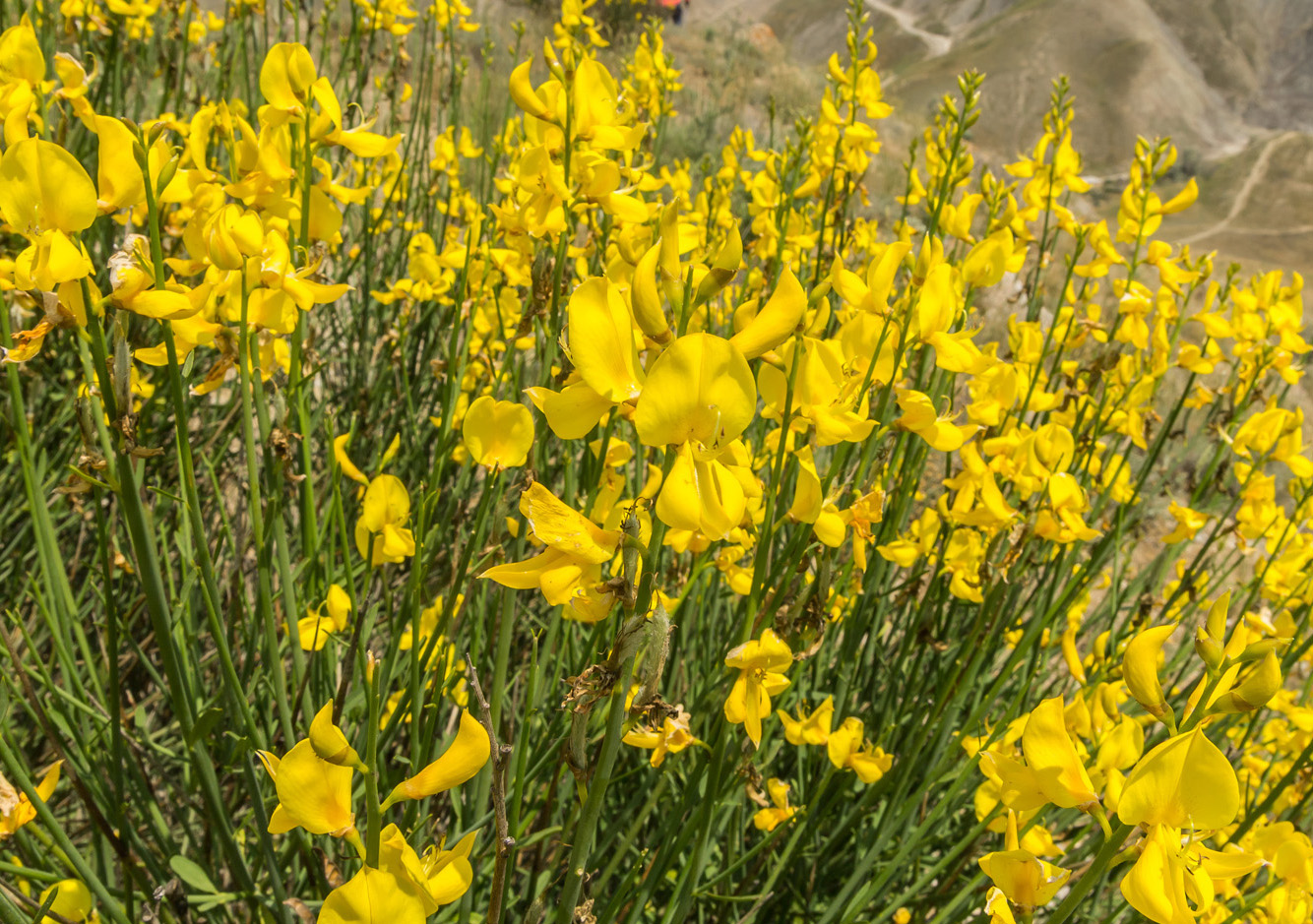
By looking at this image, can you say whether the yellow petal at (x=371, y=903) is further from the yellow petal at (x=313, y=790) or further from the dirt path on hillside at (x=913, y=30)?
the dirt path on hillside at (x=913, y=30)

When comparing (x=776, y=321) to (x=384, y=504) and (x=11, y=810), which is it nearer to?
(x=384, y=504)

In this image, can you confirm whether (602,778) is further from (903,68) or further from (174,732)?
(903,68)

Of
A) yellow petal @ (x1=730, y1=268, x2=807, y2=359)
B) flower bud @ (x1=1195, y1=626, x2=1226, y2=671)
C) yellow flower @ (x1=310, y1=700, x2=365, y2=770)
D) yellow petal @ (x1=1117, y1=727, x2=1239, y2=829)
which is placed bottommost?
yellow flower @ (x1=310, y1=700, x2=365, y2=770)

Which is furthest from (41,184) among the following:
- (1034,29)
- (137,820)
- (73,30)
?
(1034,29)

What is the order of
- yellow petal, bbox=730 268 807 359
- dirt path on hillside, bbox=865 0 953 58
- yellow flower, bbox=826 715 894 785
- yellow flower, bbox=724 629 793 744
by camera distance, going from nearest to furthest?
yellow petal, bbox=730 268 807 359
yellow flower, bbox=724 629 793 744
yellow flower, bbox=826 715 894 785
dirt path on hillside, bbox=865 0 953 58

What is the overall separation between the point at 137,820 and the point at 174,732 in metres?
0.21

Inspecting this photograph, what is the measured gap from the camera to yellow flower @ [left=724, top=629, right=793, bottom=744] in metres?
1.01

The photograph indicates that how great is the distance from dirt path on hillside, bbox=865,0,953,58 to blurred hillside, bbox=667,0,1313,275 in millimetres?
167

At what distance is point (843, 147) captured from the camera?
2.48 metres

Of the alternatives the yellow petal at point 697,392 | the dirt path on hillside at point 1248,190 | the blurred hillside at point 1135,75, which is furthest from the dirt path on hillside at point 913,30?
the yellow petal at point 697,392

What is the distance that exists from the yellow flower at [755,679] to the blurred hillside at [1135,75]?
62.4 feet

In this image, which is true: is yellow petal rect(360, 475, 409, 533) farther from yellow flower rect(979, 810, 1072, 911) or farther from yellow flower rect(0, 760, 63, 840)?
yellow flower rect(979, 810, 1072, 911)

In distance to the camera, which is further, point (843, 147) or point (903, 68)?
point (903, 68)

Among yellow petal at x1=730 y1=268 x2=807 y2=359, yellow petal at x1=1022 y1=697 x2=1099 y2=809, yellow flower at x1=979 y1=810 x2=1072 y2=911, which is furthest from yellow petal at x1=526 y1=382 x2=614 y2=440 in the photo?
yellow flower at x1=979 y1=810 x2=1072 y2=911
